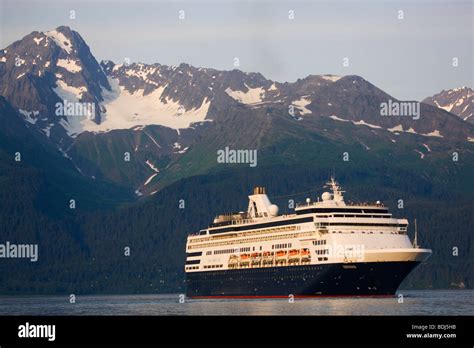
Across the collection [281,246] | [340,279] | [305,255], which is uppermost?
[281,246]

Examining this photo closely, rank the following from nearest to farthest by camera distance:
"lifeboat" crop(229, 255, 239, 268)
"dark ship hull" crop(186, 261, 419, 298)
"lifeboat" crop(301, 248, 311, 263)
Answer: "dark ship hull" crop(186, 261, 419, 298)
"lifeboat" crop(301, 248, 311, 263)
"lifeboat" crop(229, 255, 239, 268)

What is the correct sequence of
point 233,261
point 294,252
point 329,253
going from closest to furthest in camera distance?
point 329,253 < point 294,252 < point 233,261

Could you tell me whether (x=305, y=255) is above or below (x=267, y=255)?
below

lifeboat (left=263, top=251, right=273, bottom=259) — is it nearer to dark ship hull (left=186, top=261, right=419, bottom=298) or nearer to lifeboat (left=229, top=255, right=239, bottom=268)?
dark ship hull (left=186, top=261, right=419, bottom=298)

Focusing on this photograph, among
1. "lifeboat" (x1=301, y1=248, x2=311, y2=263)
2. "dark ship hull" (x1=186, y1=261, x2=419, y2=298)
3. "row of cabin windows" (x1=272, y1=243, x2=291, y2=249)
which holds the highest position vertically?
"row of cabin windows" (x1=272, y1=243, x2=291, y2=249)

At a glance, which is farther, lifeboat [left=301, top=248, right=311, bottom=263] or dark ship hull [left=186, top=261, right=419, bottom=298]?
lifeboat [left=301, top=248, right=311, bottom=263]

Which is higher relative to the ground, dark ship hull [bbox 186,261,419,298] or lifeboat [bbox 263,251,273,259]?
lifeboat [bbox 263,251,273,259]

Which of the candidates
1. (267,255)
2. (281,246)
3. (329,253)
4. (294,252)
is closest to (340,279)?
(329,253)

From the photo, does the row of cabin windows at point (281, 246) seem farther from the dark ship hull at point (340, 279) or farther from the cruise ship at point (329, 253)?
the dark ship hull at point (340, 279)

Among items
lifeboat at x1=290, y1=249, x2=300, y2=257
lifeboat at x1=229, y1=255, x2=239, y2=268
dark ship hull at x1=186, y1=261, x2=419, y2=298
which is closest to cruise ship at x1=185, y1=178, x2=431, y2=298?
dark ship hull at x1=186, y1=261, x2=419, y2=298

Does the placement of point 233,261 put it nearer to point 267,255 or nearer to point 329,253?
point 267,255

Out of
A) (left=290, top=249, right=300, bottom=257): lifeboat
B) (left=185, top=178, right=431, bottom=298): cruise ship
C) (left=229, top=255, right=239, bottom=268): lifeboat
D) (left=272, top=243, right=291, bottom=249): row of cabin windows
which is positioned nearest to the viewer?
(left=185, top=178, right=431, bottom=298): cruise ship

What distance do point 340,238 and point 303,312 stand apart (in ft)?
135
